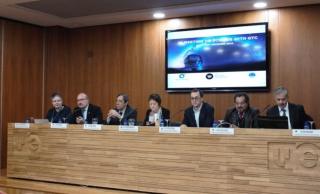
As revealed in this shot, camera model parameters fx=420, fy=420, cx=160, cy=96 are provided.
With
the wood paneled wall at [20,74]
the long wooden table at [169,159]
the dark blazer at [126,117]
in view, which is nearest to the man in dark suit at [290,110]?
the long wooden table at [169,159]

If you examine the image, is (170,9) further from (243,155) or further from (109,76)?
(243,155)

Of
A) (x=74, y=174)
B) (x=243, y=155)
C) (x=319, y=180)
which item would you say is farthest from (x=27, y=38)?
(x=319, y=180)

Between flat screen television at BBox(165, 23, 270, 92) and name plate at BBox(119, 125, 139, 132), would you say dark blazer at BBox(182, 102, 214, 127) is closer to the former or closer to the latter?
name plate at BBox(119, 125, 139, 132)

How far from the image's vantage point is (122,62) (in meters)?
6.92

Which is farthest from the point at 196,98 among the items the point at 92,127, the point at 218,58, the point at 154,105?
the point at 218,58

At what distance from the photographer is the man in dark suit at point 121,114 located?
5043mm

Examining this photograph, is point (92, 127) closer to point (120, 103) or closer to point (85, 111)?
point (120, 103)

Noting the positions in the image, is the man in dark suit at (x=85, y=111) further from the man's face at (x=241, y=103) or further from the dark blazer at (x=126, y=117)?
the man's face at (x=241, y=103)

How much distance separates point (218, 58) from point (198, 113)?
1.46 metres

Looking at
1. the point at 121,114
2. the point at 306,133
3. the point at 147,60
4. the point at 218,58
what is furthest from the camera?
the point at 147,60

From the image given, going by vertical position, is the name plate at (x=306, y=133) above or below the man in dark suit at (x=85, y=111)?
below

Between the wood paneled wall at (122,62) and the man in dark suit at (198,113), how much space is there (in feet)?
4.23

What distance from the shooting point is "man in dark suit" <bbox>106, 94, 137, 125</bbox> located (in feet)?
16.5

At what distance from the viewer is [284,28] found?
5773 mm
